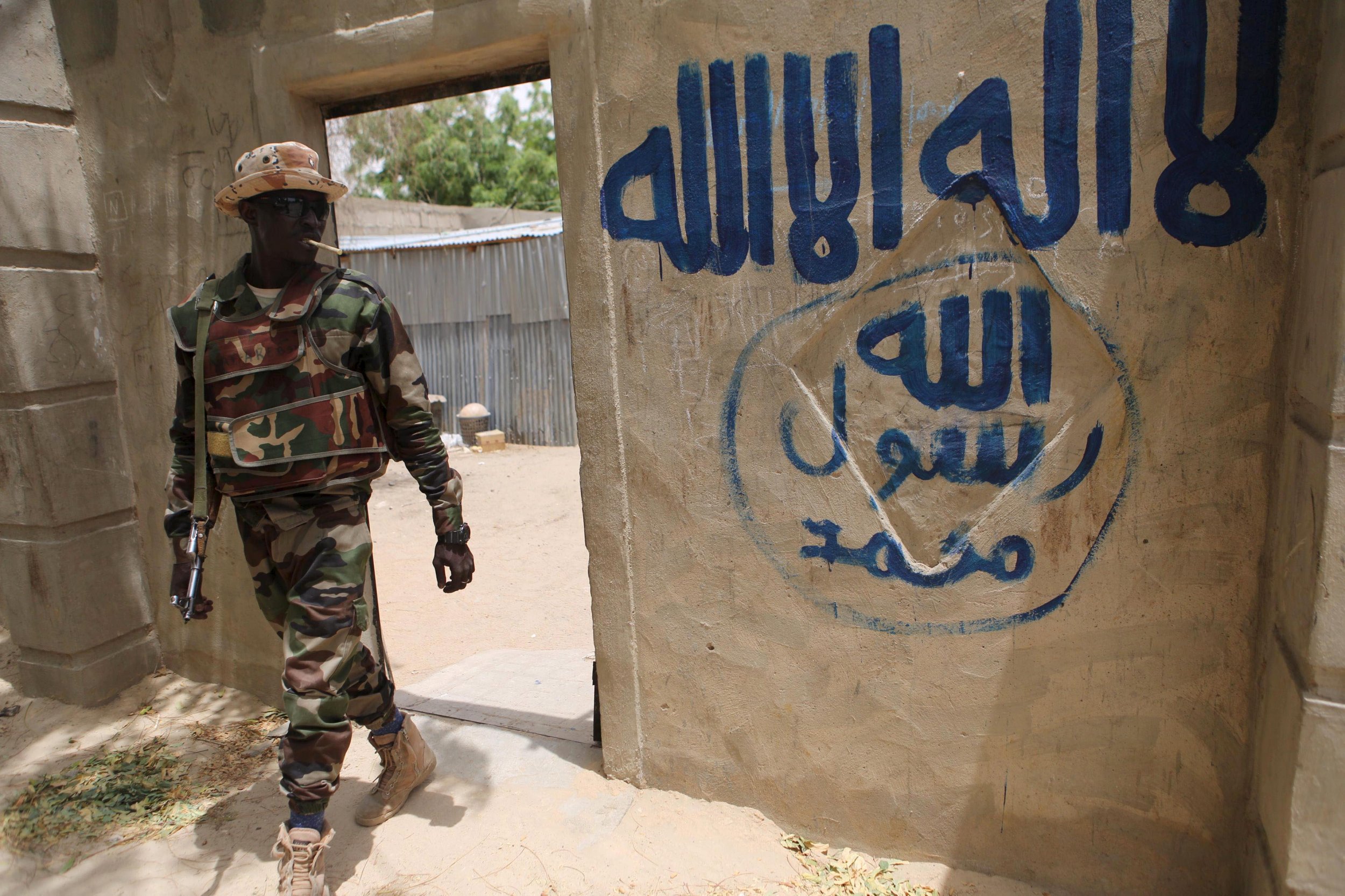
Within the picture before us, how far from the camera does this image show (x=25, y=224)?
9.94 ft

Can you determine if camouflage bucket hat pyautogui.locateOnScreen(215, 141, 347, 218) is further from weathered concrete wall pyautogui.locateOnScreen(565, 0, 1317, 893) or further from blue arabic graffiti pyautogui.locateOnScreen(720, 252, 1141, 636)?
blue arabic graffiti pyautogui.locateOnScreen(720, 252, 1141, 636)

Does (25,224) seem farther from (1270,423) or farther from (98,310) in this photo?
(1270,423)

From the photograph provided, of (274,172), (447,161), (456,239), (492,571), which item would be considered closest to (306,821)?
(274,172)

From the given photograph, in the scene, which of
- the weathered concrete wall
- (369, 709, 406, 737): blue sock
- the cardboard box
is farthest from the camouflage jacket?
the cardboard box

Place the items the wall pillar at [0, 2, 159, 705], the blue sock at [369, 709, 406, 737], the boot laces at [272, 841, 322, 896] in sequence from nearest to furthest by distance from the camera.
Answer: the boot laces at [272, 841, 322, 896], the blue sock at [369, 709, 406, 737], the wall pillar at [0, 2, 159, 705]

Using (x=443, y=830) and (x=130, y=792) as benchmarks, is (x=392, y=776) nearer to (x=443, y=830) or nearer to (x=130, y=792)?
(x=443, y=830)

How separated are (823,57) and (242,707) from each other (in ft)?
10.4

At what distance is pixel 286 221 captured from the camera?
7.31 feet

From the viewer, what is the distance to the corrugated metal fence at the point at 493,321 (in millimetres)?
10508

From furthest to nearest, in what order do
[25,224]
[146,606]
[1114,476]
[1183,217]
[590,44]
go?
[146,606], [25,224], [590,44], [1114,476], [1183,217]

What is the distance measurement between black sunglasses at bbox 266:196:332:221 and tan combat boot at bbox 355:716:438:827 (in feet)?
5.20

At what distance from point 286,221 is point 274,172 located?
129 millimetres

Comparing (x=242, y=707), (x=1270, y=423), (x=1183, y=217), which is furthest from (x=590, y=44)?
(x=242, y=707)

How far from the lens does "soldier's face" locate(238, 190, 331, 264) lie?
7.31 feet
